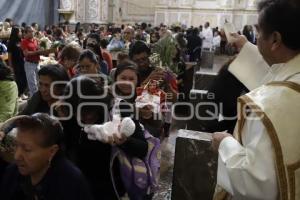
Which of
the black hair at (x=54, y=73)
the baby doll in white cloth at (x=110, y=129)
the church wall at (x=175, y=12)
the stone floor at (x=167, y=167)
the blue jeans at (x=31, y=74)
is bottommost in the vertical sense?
the stone floor at (x=167, y=167)

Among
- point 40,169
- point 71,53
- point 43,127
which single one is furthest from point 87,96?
point 71,53

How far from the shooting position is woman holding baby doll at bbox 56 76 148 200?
225cm

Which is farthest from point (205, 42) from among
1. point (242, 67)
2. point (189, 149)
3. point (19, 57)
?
point (242, 67)

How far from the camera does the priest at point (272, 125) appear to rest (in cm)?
152

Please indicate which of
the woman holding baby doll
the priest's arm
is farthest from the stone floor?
the priest's arm

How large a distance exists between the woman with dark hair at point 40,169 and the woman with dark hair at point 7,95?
4.42 ft

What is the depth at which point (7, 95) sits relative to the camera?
133 inches

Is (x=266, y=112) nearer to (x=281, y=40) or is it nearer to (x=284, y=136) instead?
(x=284, y=136)

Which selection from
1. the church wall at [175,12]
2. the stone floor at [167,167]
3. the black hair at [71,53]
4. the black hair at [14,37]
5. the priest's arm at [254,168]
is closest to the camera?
the priest's arm at [254,168]

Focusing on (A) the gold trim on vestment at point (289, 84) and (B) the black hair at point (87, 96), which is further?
(B) the black hair at point (87, 96)

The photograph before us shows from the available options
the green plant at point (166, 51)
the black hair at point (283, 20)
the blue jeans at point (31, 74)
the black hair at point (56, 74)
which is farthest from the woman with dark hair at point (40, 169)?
the blue jeans at point (31, 74)

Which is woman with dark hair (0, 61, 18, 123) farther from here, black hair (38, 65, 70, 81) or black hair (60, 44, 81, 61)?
black hair (60, 44, 81, 61)

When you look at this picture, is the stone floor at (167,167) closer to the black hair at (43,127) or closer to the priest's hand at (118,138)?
the priest's hand at (118,138)

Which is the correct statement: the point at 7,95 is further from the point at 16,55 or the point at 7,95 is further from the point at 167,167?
the point at 16,55
